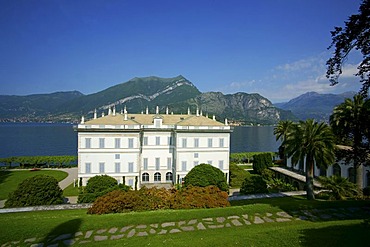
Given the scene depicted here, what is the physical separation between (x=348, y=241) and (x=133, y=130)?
87.6ft

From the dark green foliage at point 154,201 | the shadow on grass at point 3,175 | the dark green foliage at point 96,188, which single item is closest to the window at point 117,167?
the dark green foliage at point 96,188

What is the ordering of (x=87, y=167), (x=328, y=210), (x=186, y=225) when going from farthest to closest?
(x=87, y=167), (x=328, y=210), (x=186, y=225)

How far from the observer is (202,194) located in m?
17.0

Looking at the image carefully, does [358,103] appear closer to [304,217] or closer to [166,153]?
[304,217]

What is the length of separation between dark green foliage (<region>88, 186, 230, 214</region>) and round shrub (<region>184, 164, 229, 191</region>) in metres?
9.68

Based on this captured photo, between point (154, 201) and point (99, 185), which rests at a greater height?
point (154, 201)

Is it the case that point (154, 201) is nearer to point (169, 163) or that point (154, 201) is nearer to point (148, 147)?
point (148, 147)

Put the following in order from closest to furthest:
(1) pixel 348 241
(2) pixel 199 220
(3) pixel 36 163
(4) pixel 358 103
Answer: (1) pixel 348 241 → (2) pixel 199 220 → (4) pixel 358 103 → (3) pixel 36 163

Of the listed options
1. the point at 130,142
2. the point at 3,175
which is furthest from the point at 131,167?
the point at 3,175

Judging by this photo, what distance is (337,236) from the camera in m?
8.76

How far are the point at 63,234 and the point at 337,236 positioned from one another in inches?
398

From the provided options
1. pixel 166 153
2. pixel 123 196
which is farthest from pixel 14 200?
pixel 166 153

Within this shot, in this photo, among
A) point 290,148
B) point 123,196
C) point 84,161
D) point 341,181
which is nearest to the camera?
point 123,196

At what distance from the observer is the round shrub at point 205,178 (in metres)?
27.3
